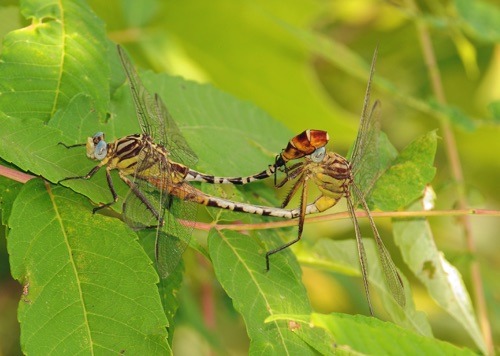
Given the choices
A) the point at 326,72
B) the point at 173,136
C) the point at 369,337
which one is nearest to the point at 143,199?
the point at 173,136

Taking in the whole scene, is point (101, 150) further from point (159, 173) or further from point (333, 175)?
point (333, 175)

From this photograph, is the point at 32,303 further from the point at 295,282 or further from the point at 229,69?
the point at 229,69

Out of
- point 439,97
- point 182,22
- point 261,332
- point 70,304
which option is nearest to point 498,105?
point 439,97

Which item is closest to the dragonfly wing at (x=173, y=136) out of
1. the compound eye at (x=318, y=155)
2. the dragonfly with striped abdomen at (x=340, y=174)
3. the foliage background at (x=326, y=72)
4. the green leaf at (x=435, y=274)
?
the dragonfly with striped abdomen at (x=340, y=174)

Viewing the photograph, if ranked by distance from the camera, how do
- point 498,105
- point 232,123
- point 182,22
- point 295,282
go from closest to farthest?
point 295,282
point 232,123
point 498,105
point 182,22

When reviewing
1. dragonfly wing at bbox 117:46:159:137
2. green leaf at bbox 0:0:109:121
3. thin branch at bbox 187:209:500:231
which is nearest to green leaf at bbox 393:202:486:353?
thin branch at bbox 187:209:500:231

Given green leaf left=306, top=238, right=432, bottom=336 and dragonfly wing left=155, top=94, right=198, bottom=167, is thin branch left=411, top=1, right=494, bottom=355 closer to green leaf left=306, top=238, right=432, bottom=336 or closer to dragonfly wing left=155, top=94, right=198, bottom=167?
green leaf left=306, top=238, right=432, bottom=336

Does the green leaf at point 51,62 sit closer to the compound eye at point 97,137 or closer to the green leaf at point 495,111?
the compound eye at point 97,137
